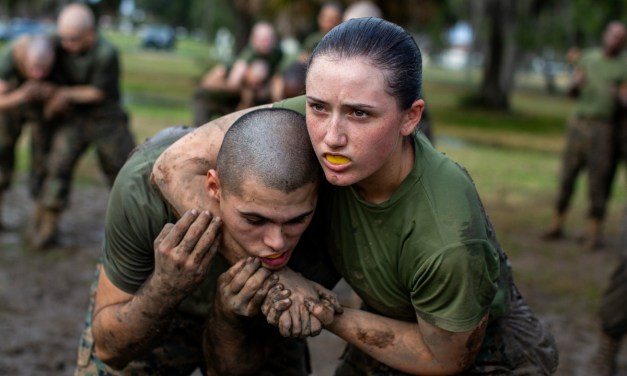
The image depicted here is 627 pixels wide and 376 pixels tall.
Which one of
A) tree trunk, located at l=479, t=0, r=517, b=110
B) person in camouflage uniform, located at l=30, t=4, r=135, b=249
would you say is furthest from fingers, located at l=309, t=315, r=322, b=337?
tree trunk, located at l=479, t=0, r=517, b=110

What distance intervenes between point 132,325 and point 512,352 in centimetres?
144

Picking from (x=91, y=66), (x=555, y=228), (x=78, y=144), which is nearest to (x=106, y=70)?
(x=91, y=66)

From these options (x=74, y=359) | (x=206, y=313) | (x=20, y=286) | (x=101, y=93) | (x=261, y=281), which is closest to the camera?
(x=261, y=281)

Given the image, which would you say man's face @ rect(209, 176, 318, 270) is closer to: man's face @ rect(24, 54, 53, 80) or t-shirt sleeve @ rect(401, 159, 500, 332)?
t-shirt sleeve @ rect(401, 159, 500, 332)

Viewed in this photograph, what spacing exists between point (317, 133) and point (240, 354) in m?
1.05

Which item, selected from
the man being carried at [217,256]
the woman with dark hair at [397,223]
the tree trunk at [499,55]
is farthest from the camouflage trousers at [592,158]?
the tree trunk at [499,55]

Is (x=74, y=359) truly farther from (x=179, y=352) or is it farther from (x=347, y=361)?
(x=347, y=361)

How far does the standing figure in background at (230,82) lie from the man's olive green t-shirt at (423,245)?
6103mm

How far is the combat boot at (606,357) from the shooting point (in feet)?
19.6

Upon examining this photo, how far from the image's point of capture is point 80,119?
817cm

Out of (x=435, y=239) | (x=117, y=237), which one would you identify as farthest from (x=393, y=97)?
(x=117, y=237)

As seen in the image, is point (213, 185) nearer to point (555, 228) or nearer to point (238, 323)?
point (238, 323)

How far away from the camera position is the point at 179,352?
152 inches

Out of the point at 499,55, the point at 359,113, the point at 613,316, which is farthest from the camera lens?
the point at 499,55
